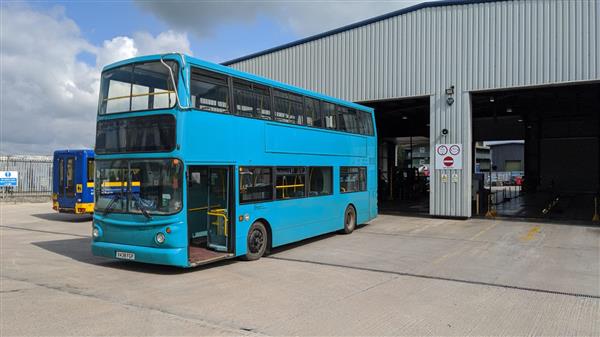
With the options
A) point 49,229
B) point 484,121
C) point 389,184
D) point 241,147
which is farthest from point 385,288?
point 484,121

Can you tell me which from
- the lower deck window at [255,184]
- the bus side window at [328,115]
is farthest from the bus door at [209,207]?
the bus side window at [328,115]

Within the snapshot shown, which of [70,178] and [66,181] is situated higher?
[70,178]

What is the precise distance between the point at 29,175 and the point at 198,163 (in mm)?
27983

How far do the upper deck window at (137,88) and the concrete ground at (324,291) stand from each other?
303cm

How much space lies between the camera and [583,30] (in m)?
14.6

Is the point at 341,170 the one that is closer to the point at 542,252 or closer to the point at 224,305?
the point at 542,252

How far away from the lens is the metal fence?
28984mm

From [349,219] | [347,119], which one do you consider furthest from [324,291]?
[347,119]

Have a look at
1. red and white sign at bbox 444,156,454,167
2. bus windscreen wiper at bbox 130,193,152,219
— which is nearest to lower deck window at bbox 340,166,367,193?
red and white sign at bbox 444,156,454,167

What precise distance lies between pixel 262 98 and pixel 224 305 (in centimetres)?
501

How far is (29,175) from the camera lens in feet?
101

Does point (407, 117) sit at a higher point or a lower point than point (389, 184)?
higher

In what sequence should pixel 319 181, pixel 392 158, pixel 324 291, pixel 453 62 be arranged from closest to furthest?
pixel 324 291
pixel 319 181
pixel 453 62
pixel 392 158

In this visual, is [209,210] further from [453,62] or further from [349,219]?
[453,62]
